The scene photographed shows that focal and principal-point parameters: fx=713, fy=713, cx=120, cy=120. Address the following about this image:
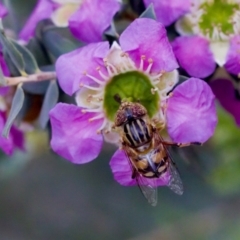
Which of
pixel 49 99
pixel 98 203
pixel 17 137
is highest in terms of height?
pixel 49 99

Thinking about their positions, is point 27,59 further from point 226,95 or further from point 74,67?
point 226,95

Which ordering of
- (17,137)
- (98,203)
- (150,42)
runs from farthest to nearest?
1. (98,203)
2. (17,137)
3. (150,42)

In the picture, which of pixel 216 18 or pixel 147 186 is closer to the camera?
pixel 147 186

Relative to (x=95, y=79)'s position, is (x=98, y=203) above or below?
below

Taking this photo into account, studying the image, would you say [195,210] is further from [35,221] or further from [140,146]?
[140,146]

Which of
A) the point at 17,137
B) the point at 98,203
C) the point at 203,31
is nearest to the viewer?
the point at 203,31

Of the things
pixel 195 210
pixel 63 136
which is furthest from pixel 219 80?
pixel 195 210

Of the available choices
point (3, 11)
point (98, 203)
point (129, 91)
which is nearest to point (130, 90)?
point (129, 91)
